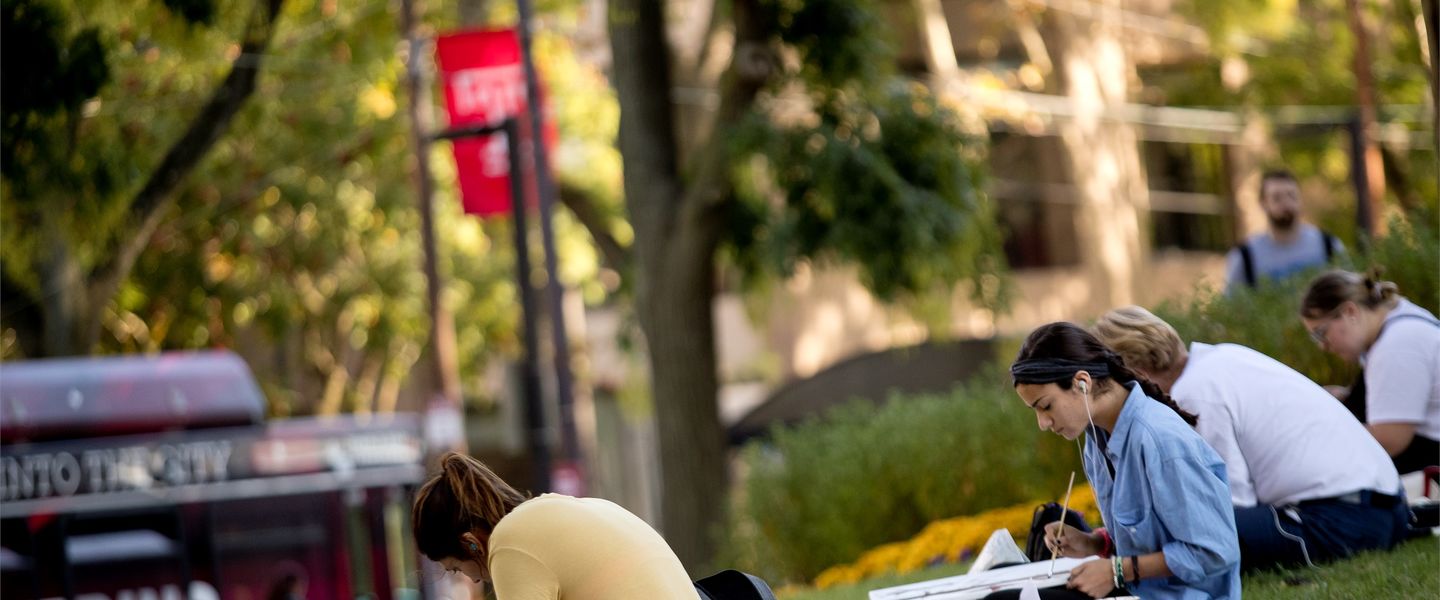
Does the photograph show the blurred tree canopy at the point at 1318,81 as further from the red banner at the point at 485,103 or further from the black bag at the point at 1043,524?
the black bag at the point at 1043,524

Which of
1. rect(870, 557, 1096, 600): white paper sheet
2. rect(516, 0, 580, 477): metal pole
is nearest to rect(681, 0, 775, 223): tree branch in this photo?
Answer: rect(516, 0, 580, 477): metal pole

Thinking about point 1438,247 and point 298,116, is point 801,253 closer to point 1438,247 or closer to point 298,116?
point 1438,247

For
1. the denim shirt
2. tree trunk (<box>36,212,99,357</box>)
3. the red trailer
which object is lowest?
the red trailer

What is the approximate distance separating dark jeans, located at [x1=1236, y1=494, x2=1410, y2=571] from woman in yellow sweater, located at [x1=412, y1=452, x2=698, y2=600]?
86.6 inches

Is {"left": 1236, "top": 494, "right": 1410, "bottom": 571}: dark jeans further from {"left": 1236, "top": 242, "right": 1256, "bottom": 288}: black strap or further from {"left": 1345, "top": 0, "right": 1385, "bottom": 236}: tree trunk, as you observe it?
{"left": 1345, "top": 0, "right": 1385, "bottom": 236}: tree trunk

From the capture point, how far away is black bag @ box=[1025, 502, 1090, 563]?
18.7ft

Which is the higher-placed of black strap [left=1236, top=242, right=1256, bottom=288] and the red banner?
the red banner

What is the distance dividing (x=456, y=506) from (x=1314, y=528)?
292 centimetres

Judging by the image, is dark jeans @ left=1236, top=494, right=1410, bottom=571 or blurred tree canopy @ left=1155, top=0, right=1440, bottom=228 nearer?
dark jeans @ left=1236, top=494, right=1410, bottom=571

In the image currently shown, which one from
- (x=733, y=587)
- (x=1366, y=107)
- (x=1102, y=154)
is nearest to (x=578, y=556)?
(x=733, y=587)

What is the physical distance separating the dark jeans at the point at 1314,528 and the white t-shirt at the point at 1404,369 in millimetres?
601

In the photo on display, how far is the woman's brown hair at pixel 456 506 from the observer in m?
4.68

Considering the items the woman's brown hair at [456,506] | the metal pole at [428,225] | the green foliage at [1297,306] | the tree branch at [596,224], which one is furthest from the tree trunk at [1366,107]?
the woman's brown hair at [456,506]

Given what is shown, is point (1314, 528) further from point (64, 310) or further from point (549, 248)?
point (549, 248)
